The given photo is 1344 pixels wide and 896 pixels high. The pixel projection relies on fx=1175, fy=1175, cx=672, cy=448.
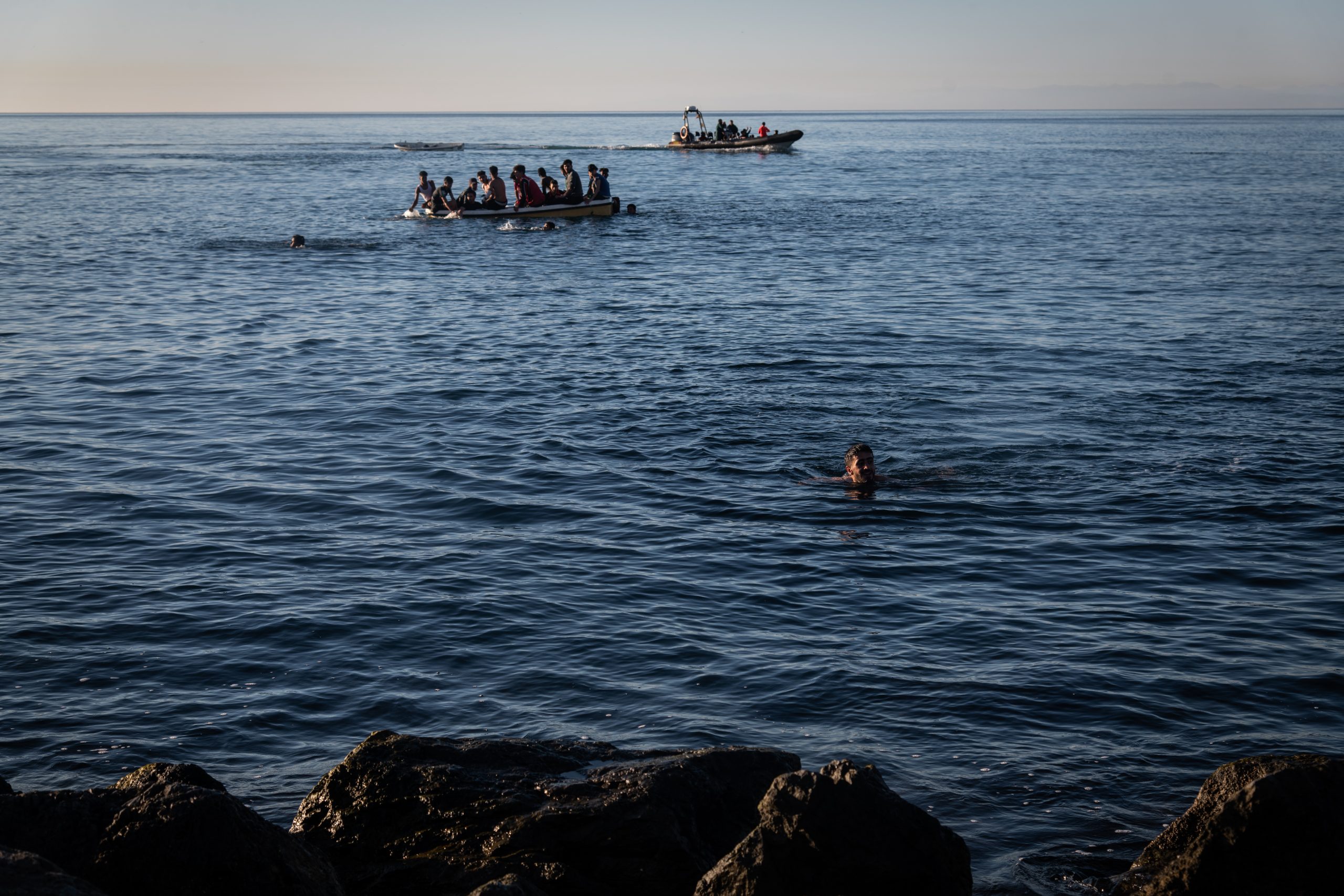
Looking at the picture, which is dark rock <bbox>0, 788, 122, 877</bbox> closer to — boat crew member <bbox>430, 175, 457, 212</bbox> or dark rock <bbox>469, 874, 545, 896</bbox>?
dark rock <bbox>469, 874, 545, 896</bbox>

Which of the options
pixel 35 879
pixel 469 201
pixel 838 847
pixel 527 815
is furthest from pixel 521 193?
pixel 35 879

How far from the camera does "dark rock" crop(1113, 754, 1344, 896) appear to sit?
15.8ft

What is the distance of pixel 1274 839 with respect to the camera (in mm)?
4867

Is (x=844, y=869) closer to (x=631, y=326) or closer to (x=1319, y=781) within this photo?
(x=1319, y=781)

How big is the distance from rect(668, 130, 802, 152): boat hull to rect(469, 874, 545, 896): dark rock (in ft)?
276

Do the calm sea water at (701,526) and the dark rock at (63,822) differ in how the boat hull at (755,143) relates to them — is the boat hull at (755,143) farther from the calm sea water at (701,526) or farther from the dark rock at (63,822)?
the dark rock at (63,822)

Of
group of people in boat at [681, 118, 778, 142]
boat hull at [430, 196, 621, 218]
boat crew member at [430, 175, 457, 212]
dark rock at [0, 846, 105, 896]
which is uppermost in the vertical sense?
group of people in boat at [681, 118, 778, 142]

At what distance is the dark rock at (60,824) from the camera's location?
4856 mm

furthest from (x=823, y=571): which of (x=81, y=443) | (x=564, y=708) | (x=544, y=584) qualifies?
(x=81, y=443)

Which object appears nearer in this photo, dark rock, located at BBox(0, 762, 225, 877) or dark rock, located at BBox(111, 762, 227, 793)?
dark rock, located at BBox(0, 762, 225, 877)

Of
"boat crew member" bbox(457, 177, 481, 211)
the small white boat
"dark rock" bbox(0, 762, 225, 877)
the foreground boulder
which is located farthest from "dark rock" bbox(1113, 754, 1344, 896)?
the small white boat

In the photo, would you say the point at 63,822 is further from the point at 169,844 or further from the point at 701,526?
the point at 701,526

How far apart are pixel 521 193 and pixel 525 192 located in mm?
139

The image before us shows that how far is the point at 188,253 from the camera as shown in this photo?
111 ft
